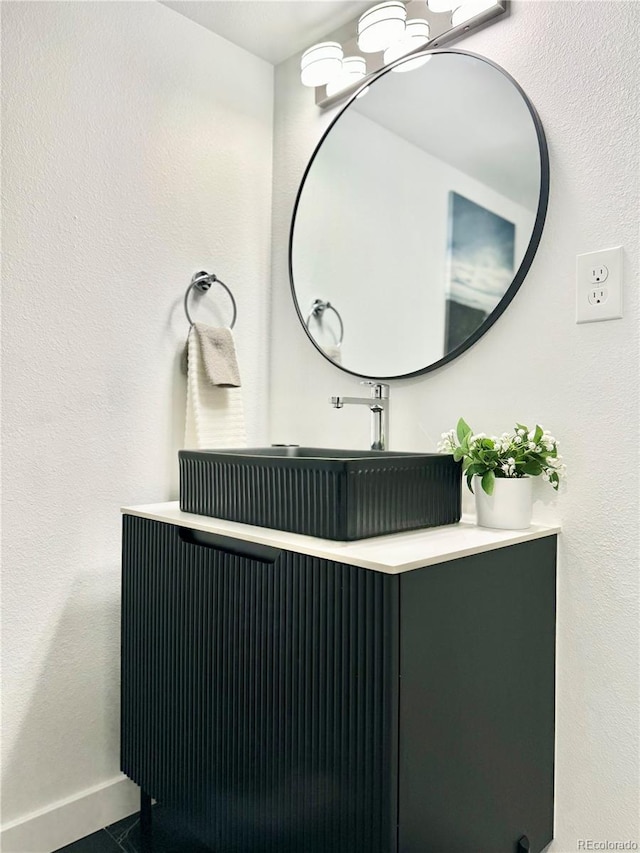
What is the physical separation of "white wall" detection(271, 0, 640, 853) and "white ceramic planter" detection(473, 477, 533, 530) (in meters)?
0.09

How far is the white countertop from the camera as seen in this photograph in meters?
0.88

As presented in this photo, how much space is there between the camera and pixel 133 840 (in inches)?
55.7

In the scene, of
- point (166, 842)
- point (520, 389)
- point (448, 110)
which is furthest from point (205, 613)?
point (448, 110)

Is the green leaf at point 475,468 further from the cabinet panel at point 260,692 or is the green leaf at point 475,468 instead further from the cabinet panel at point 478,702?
the cabinet panel at point 260,692

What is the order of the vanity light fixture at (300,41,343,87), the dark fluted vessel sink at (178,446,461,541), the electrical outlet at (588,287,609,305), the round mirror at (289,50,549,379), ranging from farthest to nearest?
the vanity light fixture at (300,41,343,87), the round mirror at (289,50,549,379), the electrical outlet at (588,287,609,305), the dark fluted vessel sink at (178,446,461,541)

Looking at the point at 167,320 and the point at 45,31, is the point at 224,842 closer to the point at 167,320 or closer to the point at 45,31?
the point at 167,320

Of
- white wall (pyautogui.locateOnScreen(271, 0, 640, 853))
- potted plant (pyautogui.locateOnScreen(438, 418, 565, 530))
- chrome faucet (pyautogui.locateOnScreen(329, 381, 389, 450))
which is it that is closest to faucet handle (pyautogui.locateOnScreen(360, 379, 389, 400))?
chrome faucet (pyautogui.locateOnScreen(329, 381, 389, 450))

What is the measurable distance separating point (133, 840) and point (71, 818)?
0.15 m

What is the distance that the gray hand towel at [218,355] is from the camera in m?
1.59

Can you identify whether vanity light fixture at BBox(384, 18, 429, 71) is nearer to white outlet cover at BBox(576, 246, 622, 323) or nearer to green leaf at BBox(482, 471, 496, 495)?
white outlet cover at BBox(576, 246, 622, 323)

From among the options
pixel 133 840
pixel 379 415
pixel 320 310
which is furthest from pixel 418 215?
pixel 133 840

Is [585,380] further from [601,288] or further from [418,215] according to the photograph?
[418,215]

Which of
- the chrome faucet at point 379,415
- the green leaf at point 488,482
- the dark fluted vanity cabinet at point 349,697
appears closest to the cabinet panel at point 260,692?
the dark fluted vanity cabinet at point 349,697

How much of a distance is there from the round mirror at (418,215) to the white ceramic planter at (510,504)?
352 millimetres
